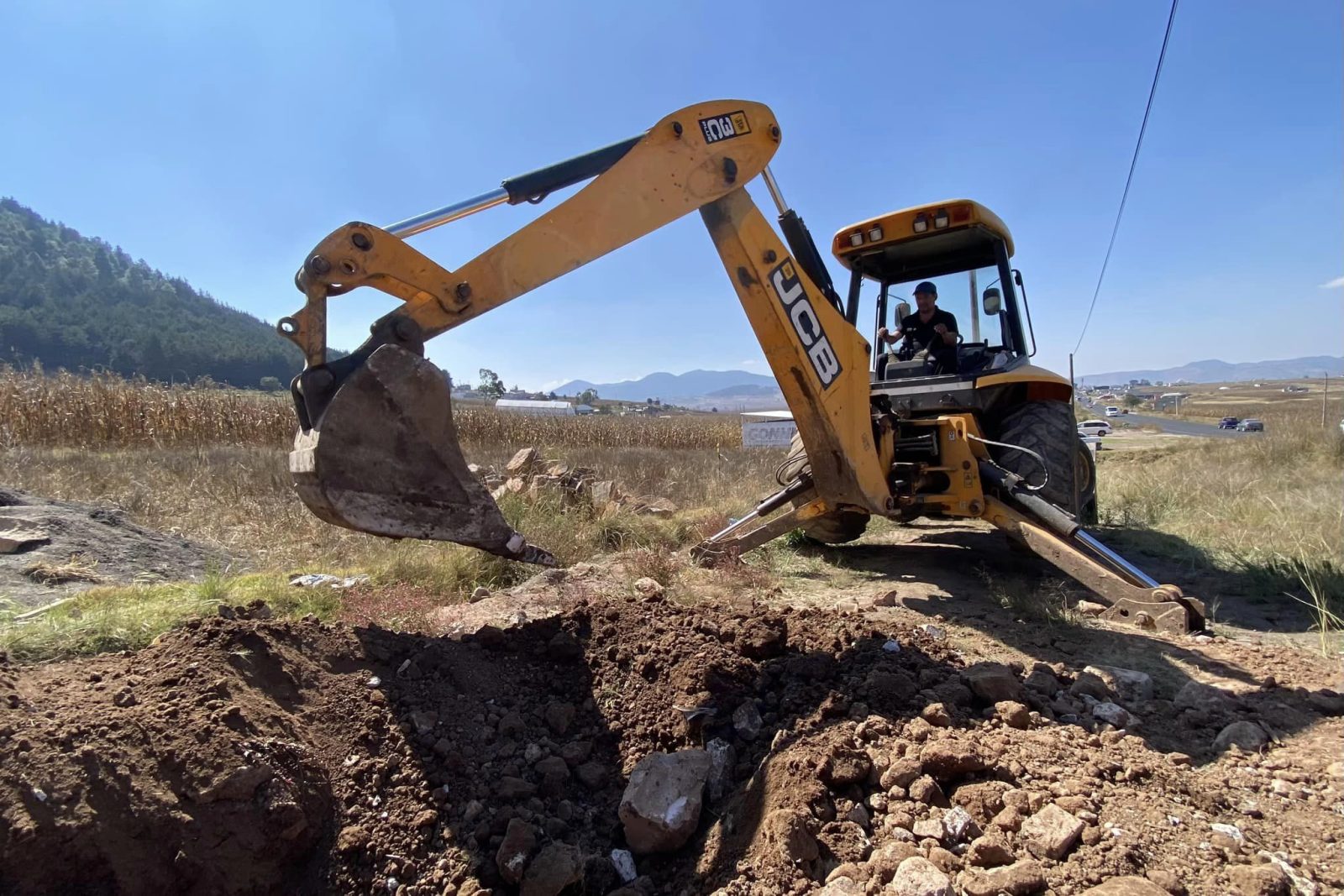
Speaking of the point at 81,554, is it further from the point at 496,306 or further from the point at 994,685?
the point at 994,685

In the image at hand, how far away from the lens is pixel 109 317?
253 ft

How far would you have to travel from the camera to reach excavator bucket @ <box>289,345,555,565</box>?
2.32 m

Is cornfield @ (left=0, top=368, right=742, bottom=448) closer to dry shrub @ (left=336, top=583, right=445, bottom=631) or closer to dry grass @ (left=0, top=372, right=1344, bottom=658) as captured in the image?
dry grass @ (left=0, top=372, right=1344, bottom=658)

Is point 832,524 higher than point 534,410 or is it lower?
lower

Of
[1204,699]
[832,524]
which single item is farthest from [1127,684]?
[832,524]

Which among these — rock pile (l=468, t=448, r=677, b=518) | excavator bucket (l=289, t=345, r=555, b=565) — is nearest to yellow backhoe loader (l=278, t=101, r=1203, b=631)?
excavator bucket (l=289, t=345, r=555, b=565)

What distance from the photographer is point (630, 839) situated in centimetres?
211

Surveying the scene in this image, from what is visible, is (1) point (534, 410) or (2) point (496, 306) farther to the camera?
(1) point (534, 410)

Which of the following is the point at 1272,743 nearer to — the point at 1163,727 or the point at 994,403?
the point at 1163,727

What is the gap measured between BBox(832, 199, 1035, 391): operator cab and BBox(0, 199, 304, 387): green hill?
1567 inches

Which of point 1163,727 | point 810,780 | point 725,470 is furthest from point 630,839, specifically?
point 725,470

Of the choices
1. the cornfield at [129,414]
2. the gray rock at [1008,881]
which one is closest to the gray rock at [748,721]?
the gray rock at [1008,881]

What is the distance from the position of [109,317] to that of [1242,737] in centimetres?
10090

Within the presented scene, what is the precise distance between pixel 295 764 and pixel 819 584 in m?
3.80
